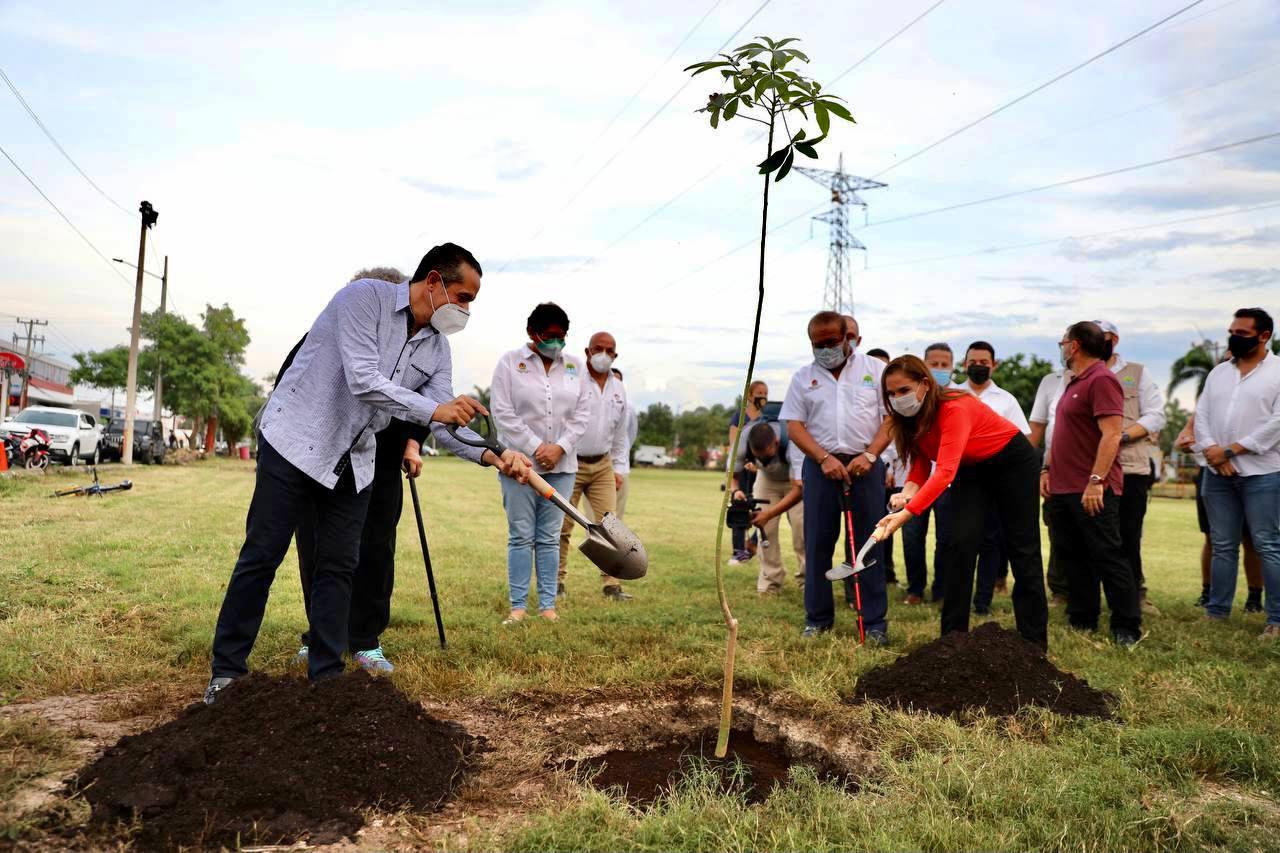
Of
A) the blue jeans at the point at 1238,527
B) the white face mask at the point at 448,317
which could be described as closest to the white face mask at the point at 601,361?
the white face mask at the point at 448,317

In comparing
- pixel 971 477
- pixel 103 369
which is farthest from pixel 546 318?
pixel 103 369

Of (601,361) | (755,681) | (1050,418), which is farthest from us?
(601,361)

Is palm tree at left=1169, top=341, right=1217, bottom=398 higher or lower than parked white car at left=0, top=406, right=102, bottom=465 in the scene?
higher

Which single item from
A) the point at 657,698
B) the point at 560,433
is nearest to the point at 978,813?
the point at 657,698

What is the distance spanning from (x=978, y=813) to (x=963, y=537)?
2.76 m

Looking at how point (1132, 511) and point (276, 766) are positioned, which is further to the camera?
point (1132, 511)

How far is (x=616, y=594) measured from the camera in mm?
7660

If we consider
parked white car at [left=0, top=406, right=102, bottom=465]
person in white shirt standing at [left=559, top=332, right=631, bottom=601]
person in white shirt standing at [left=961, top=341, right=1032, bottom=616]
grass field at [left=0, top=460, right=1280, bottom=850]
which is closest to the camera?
grass field at [left=0, top=460, right=1280, bottom=850]

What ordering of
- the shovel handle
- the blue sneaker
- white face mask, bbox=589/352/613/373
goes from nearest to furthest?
the shovel handle
the blue sneaker
white face mask, bbox=589/352/613/373

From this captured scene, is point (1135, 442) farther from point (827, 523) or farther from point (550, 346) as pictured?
point (550, 346)

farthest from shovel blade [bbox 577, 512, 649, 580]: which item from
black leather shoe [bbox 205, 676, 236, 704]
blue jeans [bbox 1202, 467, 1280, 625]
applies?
blue jeans [bbox 1202, 467, 1280, 625]

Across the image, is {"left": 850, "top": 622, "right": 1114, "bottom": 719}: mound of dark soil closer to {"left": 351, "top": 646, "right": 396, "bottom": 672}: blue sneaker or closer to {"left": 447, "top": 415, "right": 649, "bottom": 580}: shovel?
{"left": 447, "top": 415, "right": 649, "bottom": 580}: shovel

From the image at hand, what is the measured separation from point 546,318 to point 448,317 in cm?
226

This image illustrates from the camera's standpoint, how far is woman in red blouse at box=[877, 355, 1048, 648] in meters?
5.25
